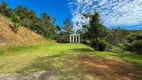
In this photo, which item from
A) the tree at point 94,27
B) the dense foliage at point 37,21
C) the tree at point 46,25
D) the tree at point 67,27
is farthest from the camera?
the tree at point 67,27

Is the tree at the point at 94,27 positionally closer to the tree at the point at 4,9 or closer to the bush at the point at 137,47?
the bush at the point at 137,47

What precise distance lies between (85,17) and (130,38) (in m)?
16.2

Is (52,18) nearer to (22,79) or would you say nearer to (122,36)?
(122,36)

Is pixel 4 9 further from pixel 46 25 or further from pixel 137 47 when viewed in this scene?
pixel 137 47

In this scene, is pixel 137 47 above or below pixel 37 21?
below

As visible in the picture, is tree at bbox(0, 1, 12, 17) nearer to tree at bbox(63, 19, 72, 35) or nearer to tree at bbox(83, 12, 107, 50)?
tree at bbox(63, 19, 72, 35)

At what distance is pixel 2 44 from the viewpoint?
26.8 meters

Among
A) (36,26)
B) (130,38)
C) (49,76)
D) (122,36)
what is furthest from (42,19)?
(49,76)

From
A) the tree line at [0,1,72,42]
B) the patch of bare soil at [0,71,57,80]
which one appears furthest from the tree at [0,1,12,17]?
the patch of bare soil at [0,71,57,80]

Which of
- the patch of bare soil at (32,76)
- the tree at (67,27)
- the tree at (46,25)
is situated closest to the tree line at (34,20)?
the tree at (46,25)

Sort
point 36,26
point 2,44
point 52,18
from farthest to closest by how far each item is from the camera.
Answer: point 52,18 < point 36,26 < point 2,44

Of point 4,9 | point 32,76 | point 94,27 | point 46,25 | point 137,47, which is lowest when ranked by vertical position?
point 32,76

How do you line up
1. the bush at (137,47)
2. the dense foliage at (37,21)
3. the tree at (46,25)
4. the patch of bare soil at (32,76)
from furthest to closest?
the tree at (46,25)
the dense foliage at (37,21)
the bush at (137,47)
the patch of bare soil at (32,76)

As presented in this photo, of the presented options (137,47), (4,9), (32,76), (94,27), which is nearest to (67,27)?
(4,9)
